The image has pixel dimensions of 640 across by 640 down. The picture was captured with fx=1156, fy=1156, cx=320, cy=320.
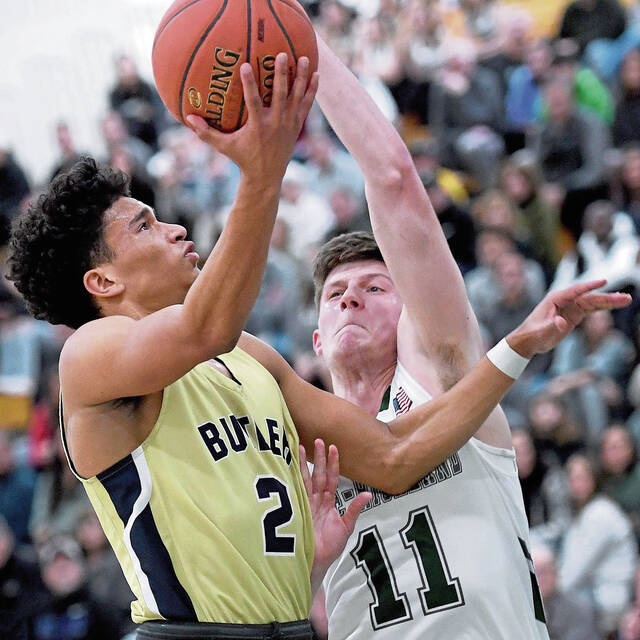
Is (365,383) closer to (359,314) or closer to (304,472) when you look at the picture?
(359,314)

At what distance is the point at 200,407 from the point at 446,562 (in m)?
0.91

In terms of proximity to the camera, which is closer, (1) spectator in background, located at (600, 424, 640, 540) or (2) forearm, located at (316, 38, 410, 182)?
(2) forearm, located at (316, 38, 410, 182)

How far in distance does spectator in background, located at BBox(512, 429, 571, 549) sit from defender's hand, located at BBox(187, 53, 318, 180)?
5.00m

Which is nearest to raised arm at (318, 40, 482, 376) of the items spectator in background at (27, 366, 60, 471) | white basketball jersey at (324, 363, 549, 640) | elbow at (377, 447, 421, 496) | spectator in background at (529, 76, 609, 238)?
white basketball jersey at (324, 363, 549, 640)

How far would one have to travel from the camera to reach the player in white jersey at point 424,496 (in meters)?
3.43

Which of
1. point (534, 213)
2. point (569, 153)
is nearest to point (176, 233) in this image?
point (534, 213)

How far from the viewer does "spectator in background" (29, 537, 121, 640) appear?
7.91m

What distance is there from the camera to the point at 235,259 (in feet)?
9.03

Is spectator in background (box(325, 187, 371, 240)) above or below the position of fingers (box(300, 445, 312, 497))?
A: above

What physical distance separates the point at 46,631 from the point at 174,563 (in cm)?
541

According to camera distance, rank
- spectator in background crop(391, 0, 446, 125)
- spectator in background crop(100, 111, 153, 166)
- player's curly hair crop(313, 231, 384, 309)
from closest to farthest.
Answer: player's curly hair crop(313, 231, 384, 309)
spectator in background crop(391, 0, 446, 125)
spectator in background crop(100, 111, 153, 166)

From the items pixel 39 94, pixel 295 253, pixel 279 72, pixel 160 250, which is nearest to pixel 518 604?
pixel 160 250

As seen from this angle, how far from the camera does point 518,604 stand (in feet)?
11.3

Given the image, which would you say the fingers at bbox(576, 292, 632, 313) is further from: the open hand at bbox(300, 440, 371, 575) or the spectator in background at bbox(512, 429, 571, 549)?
the spectator in background at bbox(512, 429, 571, 549)
